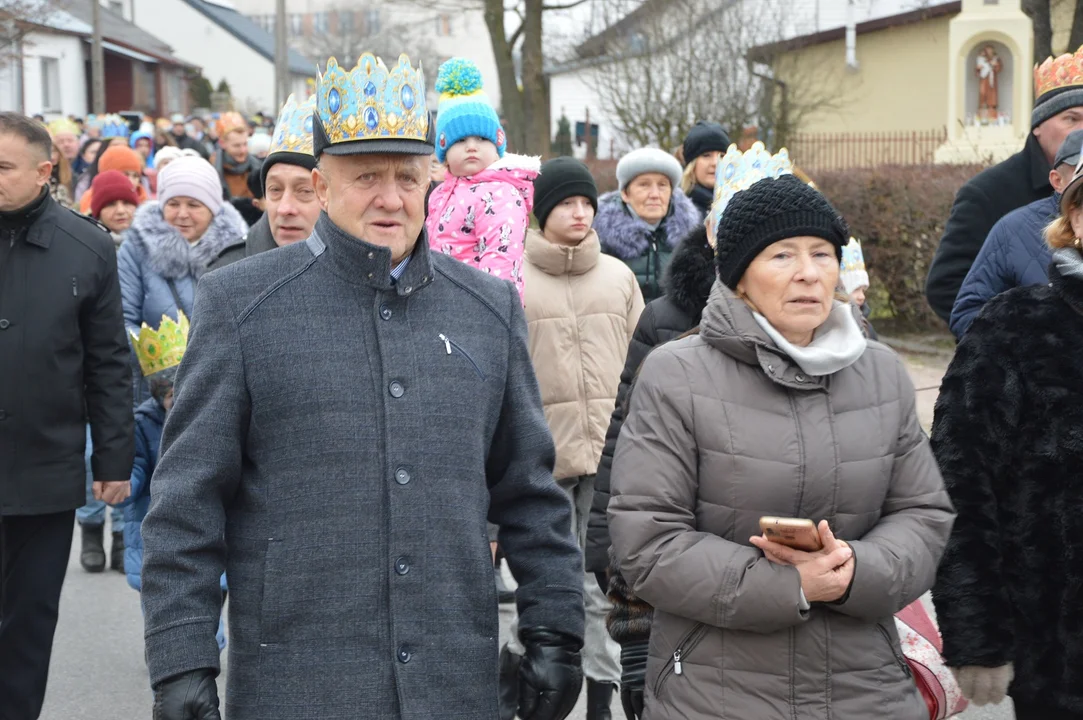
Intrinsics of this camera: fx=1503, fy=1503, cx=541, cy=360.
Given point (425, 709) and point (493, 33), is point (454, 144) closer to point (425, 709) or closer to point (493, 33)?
point (425, 709)

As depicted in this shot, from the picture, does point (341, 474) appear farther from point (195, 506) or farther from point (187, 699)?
point (187, 699)

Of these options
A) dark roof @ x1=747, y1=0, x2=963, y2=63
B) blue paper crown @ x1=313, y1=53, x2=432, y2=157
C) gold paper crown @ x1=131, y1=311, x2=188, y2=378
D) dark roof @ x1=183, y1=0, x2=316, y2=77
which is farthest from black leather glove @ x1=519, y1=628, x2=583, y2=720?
dark roof @ x1=183, y1=0, x2=316, y2=77

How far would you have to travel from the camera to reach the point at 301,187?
205 inches

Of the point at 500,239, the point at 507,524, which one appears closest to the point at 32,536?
the point at 500,239

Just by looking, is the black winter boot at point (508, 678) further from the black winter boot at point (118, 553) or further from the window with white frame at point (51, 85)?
the window with white frame at point (51, 85)

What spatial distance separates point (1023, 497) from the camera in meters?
3.63

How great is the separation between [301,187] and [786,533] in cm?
267

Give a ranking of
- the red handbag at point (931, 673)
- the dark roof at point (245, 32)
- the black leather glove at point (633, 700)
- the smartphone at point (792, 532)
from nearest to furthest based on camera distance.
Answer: the smartphone at point (792, 532) < the red handbag at point (931, 673) < the black leather glove at point (633, 700) < the dark roof at point (245, 32)

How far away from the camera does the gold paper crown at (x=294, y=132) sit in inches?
205

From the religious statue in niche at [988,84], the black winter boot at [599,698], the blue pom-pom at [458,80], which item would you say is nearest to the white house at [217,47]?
the religious statue in niche at [988,84]

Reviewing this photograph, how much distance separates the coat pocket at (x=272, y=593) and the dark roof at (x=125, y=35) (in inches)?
2345

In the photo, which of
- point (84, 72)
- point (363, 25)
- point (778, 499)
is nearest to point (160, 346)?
point (778, 499)

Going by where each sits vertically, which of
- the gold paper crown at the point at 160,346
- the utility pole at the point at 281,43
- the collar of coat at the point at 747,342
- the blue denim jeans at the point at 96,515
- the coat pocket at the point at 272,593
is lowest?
the blue denim jeans at the point at 96,515

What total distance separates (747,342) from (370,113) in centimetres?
98
